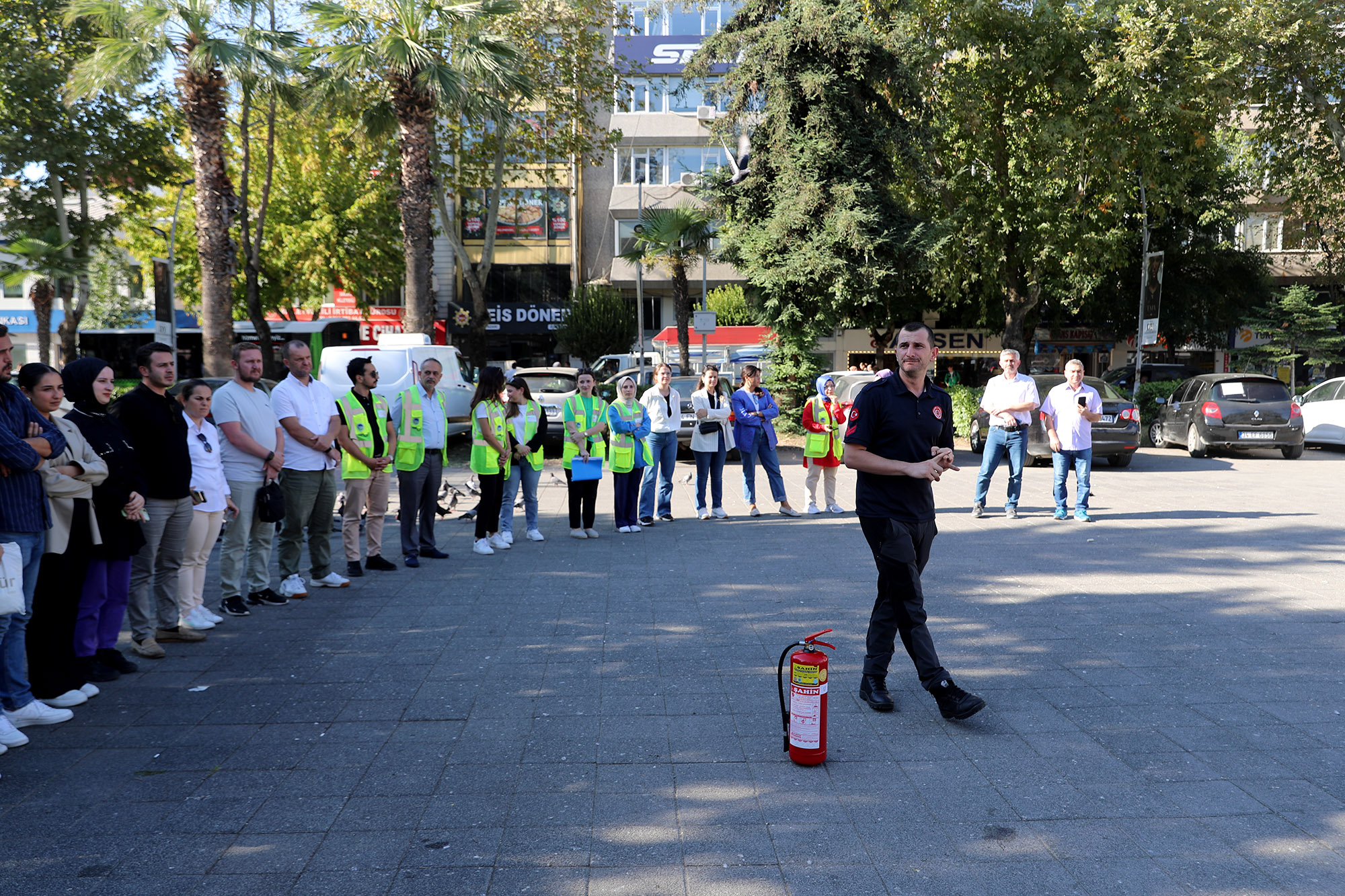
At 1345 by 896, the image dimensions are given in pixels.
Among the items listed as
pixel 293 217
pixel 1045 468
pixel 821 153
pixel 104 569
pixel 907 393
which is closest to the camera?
pixel 907 393

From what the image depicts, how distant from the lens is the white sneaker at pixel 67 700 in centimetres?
517

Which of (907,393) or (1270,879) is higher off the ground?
(907,393)

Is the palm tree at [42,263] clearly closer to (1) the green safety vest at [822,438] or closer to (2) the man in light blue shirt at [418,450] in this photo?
(2) the man in light blue shirt at [418,450]

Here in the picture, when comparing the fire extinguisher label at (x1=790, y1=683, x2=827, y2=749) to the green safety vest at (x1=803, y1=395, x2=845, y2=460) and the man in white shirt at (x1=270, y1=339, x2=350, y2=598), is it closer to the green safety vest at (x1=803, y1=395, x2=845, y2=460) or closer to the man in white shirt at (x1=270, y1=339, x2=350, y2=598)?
the man in white shirt at (x1=270, y1=339, x2=350, y2=598)

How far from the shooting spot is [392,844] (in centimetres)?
360

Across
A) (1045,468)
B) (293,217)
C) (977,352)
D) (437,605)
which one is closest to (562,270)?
(293,217)

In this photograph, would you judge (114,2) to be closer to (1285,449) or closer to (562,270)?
(1285,449)

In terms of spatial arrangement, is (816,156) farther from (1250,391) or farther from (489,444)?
(489,444)

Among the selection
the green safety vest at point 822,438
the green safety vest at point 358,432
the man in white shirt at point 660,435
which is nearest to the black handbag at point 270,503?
the green safety vest at point 358,432

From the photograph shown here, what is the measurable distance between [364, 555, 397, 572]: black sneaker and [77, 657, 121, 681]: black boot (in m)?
3.16

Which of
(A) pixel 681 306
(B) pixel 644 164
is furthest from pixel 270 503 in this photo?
(B) pixel 644 164

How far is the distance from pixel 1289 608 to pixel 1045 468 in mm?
10472

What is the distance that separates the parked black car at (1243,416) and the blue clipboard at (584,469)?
13.5m

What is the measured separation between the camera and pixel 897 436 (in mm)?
4828
